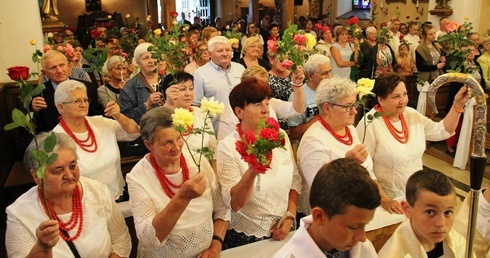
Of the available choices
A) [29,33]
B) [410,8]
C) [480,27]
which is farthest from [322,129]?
[410,8]

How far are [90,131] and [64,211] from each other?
882 millimetres

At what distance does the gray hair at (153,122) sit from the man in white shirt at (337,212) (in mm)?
940

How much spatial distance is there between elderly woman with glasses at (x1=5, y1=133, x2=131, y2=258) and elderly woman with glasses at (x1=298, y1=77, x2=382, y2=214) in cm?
111

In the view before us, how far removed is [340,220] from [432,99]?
54 centimetres

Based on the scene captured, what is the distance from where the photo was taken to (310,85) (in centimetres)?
367

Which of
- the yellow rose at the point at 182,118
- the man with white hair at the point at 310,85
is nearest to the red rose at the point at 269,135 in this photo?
the yellow rose at the point at 182,118

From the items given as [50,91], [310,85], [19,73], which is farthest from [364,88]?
[50,91]

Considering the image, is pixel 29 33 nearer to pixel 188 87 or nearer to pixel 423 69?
pixel 188 87

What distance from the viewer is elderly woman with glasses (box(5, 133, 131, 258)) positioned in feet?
6.38

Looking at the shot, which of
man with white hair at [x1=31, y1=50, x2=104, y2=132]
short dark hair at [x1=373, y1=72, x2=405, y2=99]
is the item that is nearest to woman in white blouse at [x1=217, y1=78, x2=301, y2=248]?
short dark hair at [x1=373, y1=72, x2=405, y2=99]

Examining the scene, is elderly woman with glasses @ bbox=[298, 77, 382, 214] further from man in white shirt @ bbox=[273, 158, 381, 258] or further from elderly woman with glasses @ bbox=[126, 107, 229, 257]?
man in white shirt @ bbox=[273, 158, 381, 258]

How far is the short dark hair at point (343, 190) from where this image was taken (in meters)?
1.43

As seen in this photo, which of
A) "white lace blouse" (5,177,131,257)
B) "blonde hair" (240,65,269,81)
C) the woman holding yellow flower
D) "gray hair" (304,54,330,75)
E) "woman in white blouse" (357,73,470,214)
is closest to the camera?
"white lace blouse" (5,177,131,257)

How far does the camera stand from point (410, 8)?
12281 mm
